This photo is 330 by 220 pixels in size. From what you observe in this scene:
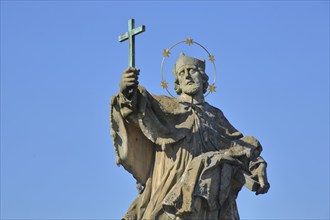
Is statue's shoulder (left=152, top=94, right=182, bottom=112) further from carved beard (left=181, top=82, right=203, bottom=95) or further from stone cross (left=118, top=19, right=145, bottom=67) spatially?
stone cross (left=118, top=19, right=145, bottom=67)

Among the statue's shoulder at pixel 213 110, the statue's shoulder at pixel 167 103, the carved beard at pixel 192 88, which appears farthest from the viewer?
the statue's shoulder at pixel 213 110

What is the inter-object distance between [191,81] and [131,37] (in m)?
1.57

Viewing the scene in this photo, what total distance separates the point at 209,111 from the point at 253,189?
65.4 inches

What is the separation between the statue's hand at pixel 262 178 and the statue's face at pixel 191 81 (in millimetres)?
1656

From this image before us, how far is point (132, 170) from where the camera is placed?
1930 centimetres

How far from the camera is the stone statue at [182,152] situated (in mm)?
18750

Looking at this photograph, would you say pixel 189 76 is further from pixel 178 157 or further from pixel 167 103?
pixel 178 157

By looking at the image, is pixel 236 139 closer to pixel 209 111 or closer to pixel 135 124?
pixel 209 111

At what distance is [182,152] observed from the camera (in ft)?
63.1

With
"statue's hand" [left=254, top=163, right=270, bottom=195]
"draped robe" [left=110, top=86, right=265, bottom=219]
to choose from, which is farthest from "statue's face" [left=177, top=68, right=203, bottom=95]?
"statue's hand" [left=254, top=163, right=270, bottom=195]

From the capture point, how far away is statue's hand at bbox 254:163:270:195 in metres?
19.1

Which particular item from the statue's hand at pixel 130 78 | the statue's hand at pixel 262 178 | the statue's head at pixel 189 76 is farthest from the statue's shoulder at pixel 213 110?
the statue's hand at pixel 130 78

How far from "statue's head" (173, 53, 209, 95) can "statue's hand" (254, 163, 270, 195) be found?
167cm

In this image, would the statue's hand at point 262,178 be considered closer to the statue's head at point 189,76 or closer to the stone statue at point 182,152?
the stone statue at point 182,152
